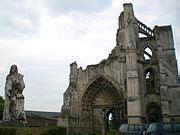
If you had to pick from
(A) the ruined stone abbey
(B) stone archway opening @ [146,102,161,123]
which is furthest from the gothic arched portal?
(B) stone archway opening @ [146,102,161,123]

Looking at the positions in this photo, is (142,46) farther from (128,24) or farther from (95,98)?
→ (95,98)

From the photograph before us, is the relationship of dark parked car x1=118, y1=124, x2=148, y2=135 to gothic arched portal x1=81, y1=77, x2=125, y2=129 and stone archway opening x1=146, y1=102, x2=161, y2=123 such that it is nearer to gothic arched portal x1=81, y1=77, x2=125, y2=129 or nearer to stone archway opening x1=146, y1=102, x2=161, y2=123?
stone archway opening x1=146, y1=102, x2=161, y2=123

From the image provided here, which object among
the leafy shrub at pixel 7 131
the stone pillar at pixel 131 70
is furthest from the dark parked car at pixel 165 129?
the stone pillar at pixel 131 70

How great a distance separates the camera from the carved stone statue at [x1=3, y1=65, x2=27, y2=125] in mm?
11148

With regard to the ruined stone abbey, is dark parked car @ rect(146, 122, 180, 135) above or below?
below

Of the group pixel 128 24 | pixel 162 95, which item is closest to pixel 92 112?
pixel 162 95

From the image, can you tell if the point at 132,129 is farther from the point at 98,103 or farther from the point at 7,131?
the point at 98,103

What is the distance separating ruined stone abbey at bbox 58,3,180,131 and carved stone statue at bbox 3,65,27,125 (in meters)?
16.8

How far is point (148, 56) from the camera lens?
3544 centimetres

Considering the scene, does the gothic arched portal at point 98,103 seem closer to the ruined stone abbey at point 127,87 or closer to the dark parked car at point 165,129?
the ruined stone abbey at point 127,87

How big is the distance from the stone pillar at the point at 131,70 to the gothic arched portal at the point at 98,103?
373 cm

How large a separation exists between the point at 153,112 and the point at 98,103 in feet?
20.8

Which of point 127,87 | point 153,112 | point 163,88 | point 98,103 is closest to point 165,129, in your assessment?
point 127,87

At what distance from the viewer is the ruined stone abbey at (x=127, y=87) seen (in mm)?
27406
